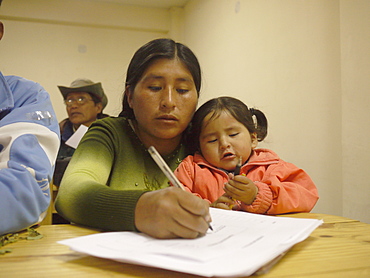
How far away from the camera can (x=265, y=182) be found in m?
1.11

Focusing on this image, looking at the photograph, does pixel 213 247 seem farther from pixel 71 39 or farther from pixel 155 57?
pixel 71 39

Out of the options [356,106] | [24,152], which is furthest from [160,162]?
[356,106]

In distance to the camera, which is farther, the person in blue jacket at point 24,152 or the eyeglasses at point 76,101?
the eyeglasses at point 76,101

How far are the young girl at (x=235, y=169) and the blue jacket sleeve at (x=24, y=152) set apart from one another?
0.47 meters

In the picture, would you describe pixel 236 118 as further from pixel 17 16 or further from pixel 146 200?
pixel 17 16

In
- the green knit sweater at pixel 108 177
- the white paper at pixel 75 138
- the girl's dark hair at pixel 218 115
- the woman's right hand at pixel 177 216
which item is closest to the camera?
the woman's right hand at pixel 177 216

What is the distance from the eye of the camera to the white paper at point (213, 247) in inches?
18.1

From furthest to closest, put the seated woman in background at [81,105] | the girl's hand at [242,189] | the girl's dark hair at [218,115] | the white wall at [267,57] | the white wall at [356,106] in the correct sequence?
the seated woman in background at [81,105]
the white wall at [267,57]
the white wall at [356,106]
the girl's dark hair at [218,115]
the girl's hand at [242,189]

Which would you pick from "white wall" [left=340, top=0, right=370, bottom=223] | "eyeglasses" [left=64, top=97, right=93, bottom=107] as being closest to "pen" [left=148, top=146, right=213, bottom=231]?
"white wall" [left=340, top=0, right=370, bottom=223]

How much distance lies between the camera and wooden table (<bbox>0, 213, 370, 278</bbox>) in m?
0.49

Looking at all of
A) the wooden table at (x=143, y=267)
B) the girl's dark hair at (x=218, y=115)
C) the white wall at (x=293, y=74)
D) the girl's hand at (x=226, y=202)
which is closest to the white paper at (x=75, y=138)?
the white wall at (x=293, y=74)

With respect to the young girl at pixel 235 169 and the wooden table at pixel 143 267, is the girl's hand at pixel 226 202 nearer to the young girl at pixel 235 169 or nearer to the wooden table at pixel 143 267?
the young girl at pixel 235 169

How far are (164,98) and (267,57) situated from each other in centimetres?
179

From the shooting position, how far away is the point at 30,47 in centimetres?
459
